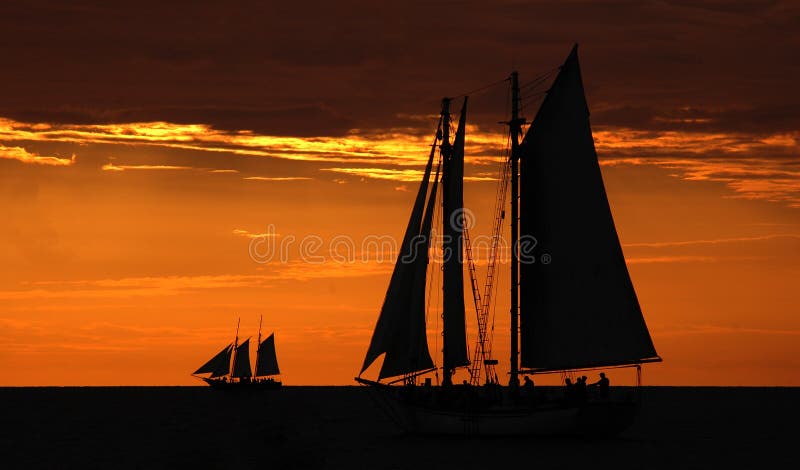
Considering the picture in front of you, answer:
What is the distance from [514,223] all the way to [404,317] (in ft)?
26.7

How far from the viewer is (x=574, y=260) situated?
64.3 metres

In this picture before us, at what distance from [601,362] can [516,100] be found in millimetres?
15748

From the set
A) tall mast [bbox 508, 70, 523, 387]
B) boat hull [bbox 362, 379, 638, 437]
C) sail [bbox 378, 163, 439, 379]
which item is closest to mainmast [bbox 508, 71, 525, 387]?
tall mast [bbox 508, 70, 523, 387]

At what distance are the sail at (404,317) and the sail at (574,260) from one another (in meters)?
6.23

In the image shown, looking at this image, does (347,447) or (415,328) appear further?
(347,447)

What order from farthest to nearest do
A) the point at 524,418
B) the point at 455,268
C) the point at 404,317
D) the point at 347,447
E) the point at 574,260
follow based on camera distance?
the point at 347,447, the point at 455,268, the point at 404,317, the point at 524,418, the point at 574,260

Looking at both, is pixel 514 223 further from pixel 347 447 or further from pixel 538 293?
pixel 347 447

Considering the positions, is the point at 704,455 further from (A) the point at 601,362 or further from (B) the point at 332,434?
(B) the point at 332,434

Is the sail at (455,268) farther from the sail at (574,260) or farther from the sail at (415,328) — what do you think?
the sail at (574,260)

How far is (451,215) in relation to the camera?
6975cm

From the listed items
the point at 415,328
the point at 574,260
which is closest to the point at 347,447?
the point at 415,328

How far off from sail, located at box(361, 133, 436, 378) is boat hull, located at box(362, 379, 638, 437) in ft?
11.3

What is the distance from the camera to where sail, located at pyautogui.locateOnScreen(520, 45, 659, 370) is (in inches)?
2484

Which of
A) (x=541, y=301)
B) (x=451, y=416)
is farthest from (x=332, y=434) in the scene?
(x=541, y=301)
